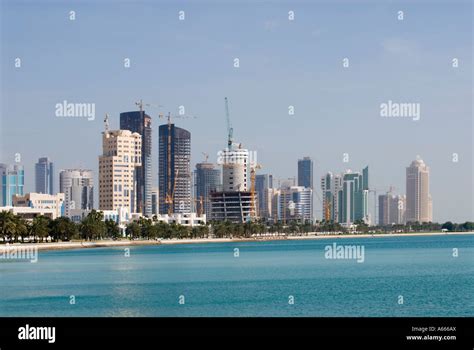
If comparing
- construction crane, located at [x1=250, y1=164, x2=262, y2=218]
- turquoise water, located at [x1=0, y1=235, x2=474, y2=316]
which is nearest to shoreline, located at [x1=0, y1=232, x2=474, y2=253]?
construction crane, located at [x1=250, y1=164, x2=262, y2=218]

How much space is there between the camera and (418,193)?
180m

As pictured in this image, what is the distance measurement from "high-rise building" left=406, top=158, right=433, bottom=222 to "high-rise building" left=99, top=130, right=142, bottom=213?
57.2 m

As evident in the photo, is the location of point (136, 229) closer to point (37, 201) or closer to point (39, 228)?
point (37, 201)

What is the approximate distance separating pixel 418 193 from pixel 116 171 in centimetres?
6302

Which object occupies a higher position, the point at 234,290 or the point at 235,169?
the point at 235,169

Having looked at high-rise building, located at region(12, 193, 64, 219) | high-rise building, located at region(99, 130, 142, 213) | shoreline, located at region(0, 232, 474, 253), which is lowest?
shoreline, located at region(0, 232, 474, 253)

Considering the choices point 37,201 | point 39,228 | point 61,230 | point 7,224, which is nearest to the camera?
point 7,224

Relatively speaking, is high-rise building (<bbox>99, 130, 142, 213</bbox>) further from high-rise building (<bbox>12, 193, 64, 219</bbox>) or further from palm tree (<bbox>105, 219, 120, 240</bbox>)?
palm tree (<bbox>105, 219, 120, 240</bbox>)

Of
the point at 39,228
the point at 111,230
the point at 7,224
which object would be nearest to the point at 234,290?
the point at 7,224

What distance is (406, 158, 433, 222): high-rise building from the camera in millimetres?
167125

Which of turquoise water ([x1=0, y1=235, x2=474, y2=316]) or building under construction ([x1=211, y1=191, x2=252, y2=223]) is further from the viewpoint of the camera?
building under construction ([x1=211, y1=191, x2=252, y2=223])

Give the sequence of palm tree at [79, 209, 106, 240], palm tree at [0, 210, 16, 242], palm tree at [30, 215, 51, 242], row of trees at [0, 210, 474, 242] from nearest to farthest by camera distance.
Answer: palm tree at [0, 210, 16, 242], row of trees at [0, 210, 474, 242], palm tree at [30, 215, 51, 242], palm tree at [79, 209, 106, 240]

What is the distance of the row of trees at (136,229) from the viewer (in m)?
90.4

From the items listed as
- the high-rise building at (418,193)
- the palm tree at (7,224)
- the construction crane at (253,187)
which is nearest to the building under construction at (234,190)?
the construction crane at (253,187)
